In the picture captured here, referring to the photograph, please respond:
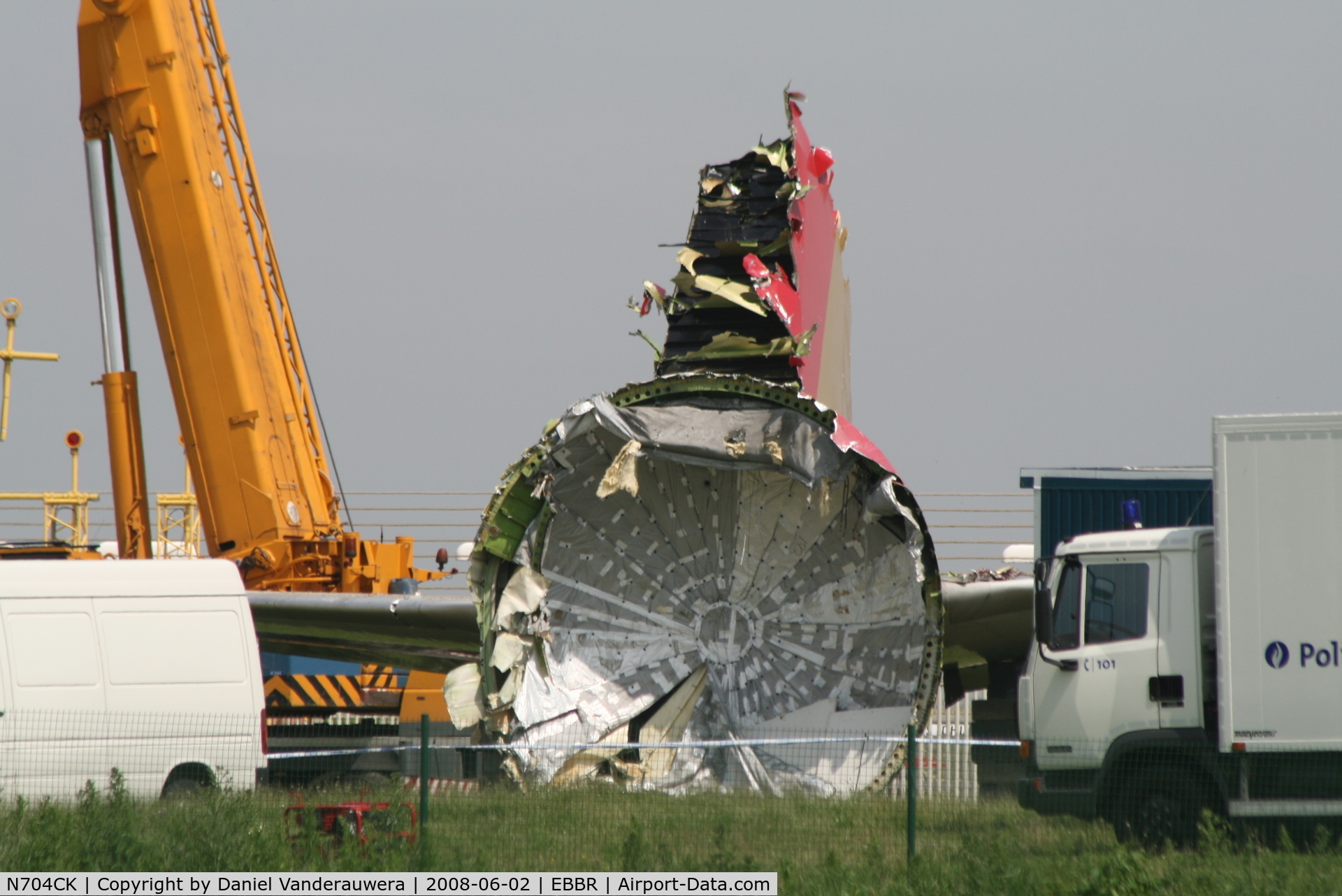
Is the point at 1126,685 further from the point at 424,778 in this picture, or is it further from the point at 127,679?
the point at 127,679

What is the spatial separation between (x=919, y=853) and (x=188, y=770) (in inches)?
243

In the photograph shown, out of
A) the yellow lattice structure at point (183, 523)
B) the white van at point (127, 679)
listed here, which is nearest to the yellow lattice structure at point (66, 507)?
the yellow lattice structure at point (183, 523)

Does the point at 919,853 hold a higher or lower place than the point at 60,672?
lower

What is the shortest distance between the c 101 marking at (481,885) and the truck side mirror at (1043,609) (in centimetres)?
452

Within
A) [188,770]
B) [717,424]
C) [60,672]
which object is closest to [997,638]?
[717,424]

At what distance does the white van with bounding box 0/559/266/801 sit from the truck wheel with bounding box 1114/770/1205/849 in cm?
698

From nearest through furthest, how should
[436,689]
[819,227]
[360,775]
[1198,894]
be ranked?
[1198,894] → [360,775] → [819,227] → [436,689]

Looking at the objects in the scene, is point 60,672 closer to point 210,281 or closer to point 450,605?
point 450,605

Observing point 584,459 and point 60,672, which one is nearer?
point 60,672

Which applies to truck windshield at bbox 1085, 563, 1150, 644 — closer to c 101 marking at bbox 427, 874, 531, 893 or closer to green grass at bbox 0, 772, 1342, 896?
green grass at bbox 0, 772, 1342, 896

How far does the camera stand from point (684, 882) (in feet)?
28.4
